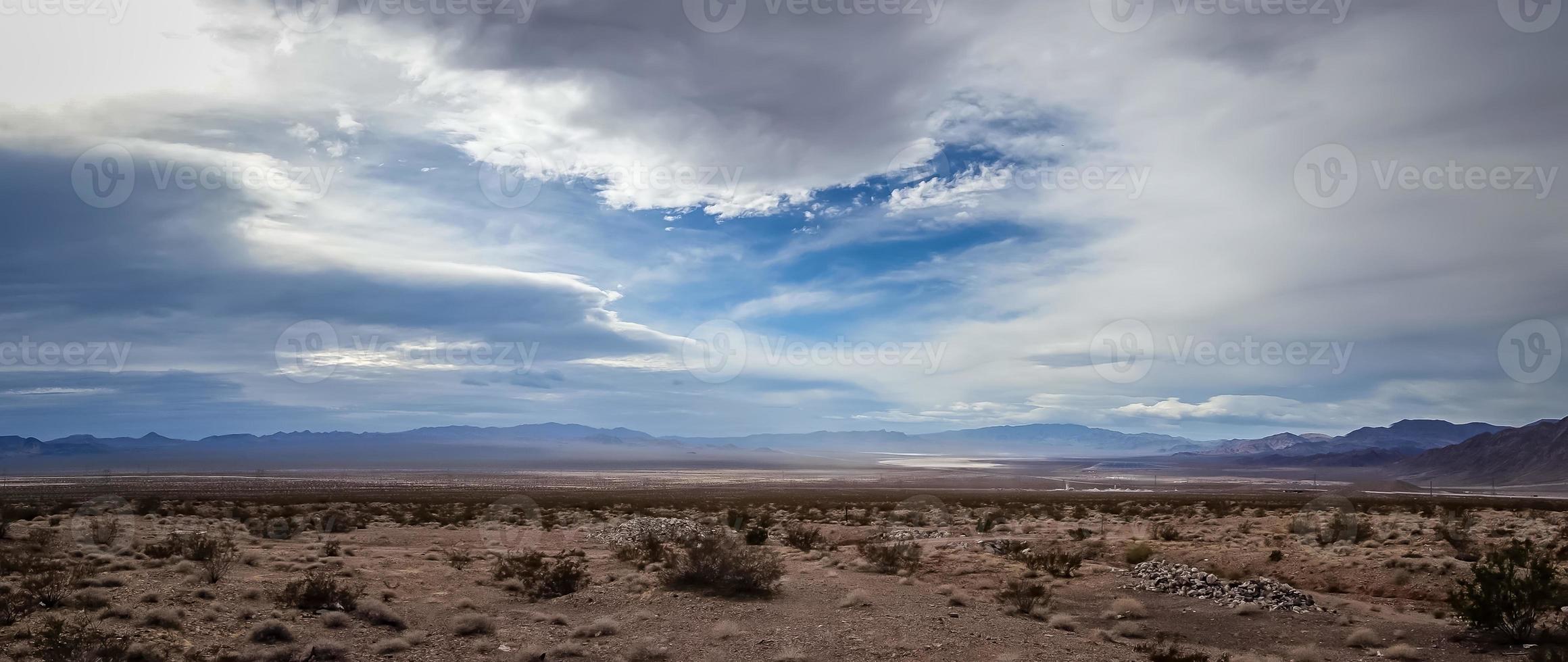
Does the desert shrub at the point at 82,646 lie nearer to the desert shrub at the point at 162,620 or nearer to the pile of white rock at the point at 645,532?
the desert shrub at the point at 162,620

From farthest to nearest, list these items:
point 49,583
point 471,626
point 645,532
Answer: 1. point 645,532
2. point 471,626
3. point 49,583

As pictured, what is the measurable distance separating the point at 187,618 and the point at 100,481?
105517 millimetres

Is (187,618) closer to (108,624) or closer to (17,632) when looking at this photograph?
(108,624)

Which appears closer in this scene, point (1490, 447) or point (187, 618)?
point (187, 618)

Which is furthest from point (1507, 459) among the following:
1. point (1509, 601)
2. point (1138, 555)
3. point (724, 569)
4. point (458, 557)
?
point (458, 557)

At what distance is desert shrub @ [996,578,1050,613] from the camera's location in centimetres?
1689

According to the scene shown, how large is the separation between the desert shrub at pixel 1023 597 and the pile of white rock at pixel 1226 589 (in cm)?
293

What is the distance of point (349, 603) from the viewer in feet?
49.1

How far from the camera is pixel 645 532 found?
2862 centimetres

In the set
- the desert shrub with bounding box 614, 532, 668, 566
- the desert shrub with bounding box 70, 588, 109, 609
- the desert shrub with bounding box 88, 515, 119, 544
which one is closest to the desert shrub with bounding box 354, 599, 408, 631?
the desert shrub with bounding box 70, 588, 109, 609

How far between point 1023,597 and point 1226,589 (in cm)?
489

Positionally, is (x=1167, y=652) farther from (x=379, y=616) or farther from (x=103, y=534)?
(x=103, y=534)

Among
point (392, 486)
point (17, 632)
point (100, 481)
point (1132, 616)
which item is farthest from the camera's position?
point (100, 481)

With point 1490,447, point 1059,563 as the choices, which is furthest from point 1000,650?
point 1490,447
